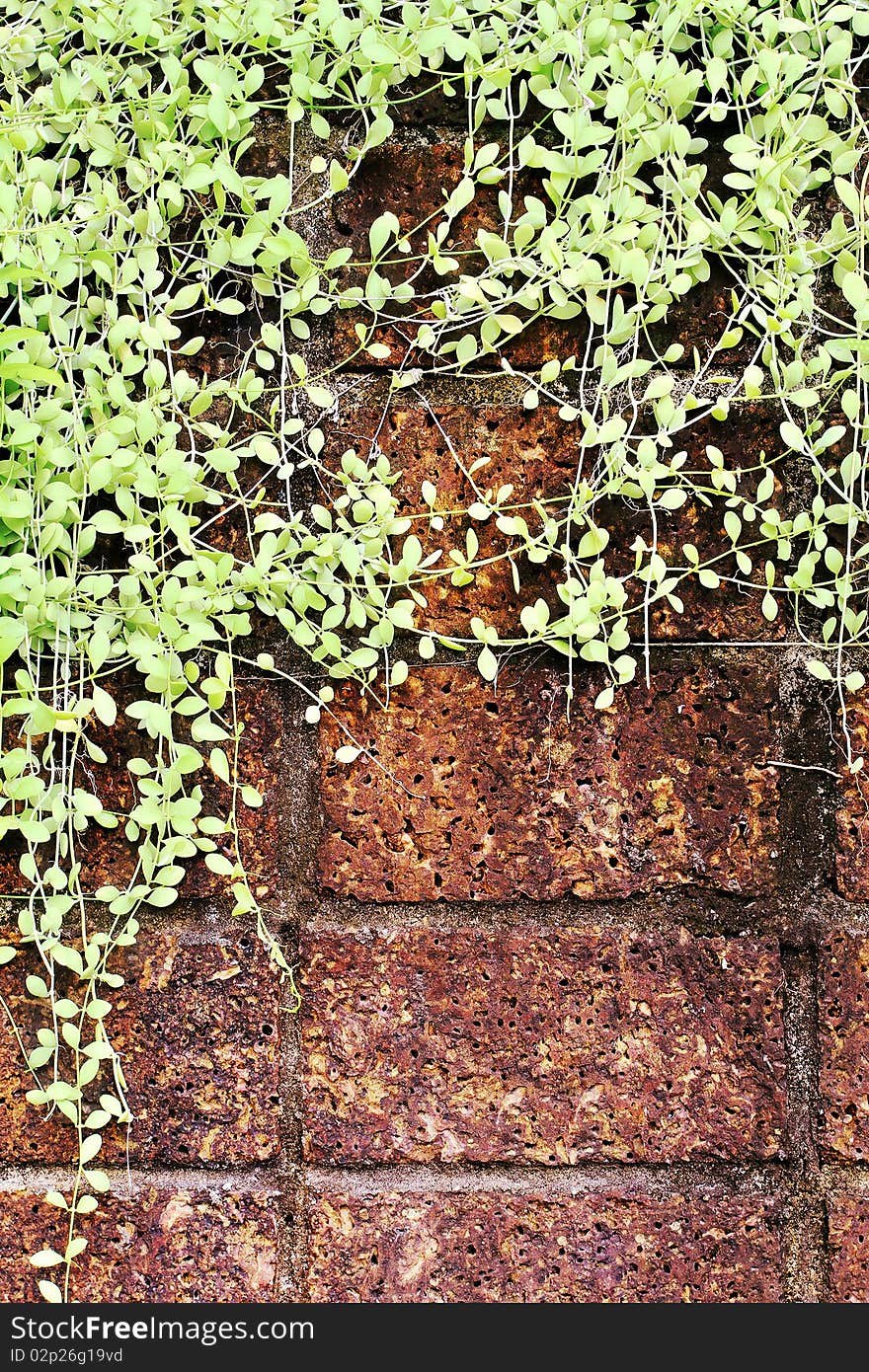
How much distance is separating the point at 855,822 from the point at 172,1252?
48 centimetres

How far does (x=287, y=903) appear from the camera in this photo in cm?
61

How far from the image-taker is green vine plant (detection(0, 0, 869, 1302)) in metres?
0.57

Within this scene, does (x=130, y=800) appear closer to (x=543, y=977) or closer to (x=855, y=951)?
(x=543, y=977)

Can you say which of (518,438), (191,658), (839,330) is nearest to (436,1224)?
(191,658)

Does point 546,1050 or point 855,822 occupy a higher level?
point 855,822

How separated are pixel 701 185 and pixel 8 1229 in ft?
2.47

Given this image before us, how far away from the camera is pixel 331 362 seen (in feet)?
2.01

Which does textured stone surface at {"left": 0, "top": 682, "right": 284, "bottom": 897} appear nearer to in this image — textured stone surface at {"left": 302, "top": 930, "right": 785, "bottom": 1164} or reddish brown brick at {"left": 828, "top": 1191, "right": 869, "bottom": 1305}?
textured stone surface at {"left": 302, "top": 930, "right": 785, "bottom": 1164}

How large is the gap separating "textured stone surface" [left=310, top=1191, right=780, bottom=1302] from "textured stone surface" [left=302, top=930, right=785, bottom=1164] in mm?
29

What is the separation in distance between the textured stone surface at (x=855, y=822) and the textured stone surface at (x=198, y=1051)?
0.35 metres

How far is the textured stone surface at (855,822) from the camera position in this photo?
0.61 meters

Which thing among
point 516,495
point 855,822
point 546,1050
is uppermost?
point 516,495

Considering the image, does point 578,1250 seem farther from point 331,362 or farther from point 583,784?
point 331,362

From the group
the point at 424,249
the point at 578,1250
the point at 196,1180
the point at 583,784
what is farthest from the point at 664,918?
the point at 424,249
